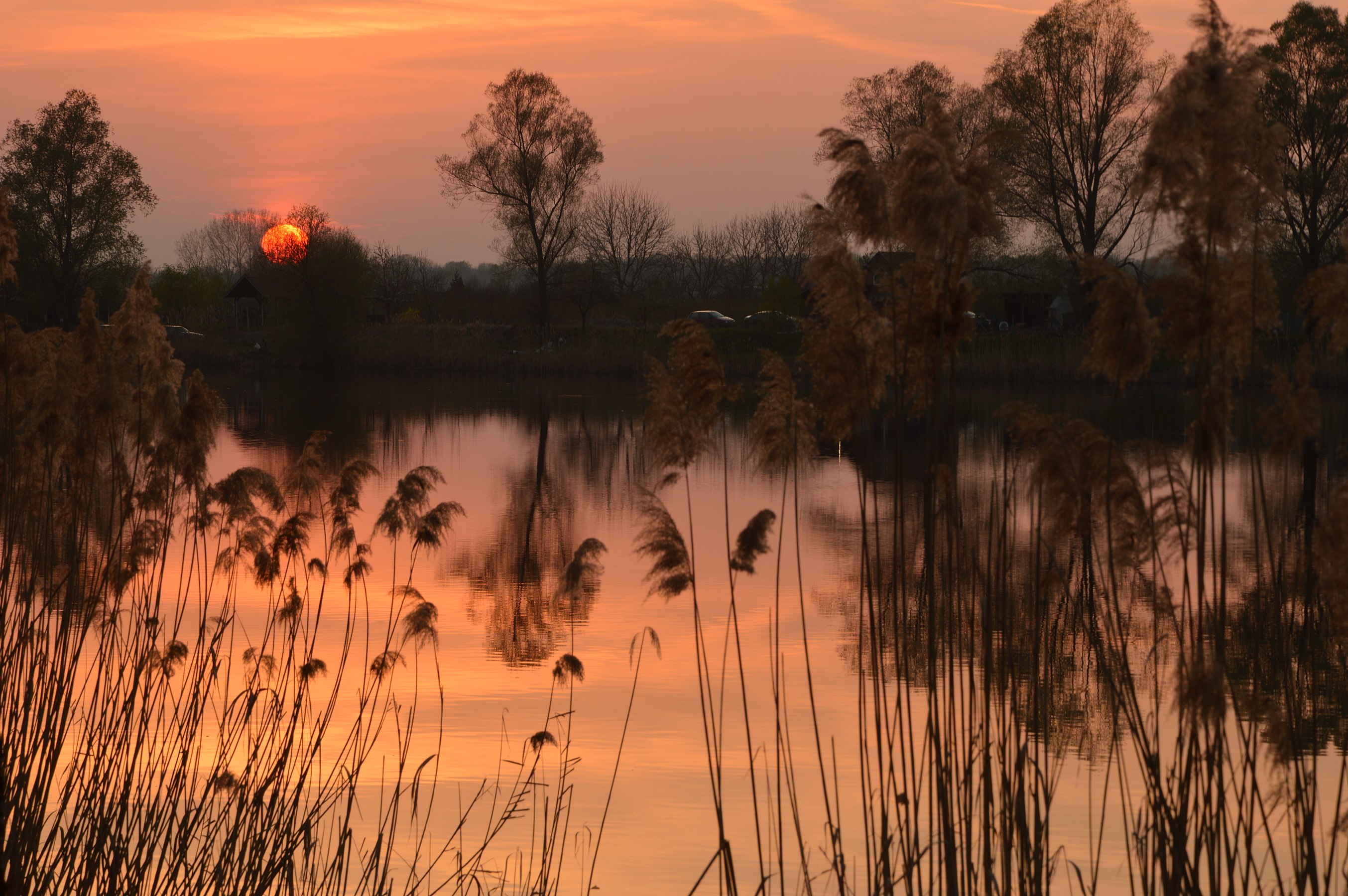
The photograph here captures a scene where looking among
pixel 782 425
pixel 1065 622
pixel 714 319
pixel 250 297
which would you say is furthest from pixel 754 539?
pixel 250 297

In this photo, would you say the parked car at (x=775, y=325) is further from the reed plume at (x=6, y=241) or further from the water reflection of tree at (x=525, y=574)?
the reed plume at (x=6, y=241)

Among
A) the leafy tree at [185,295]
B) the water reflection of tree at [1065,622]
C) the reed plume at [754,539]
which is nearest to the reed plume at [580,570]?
the reed plume at [754,539]

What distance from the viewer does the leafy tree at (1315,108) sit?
2891cm

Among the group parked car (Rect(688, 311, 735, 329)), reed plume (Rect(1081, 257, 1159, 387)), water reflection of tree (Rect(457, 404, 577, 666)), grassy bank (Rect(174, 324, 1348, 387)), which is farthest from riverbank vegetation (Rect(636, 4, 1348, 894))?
parked car (Rect(688, 311, 735, 329))

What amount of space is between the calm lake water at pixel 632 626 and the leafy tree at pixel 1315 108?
7710 millimetres

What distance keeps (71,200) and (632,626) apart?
35.8 meters

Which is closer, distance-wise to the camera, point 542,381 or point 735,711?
point 735,711

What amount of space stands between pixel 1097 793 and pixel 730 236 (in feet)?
228

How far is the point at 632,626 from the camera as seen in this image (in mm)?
8984

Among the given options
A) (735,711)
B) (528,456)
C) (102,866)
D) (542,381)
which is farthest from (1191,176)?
(542,381)

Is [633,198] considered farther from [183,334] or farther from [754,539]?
[754,539]

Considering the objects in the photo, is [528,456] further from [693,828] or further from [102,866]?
[102,866]

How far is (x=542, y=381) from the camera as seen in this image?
4038cm

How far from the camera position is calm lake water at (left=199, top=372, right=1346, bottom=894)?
17.2 ft
